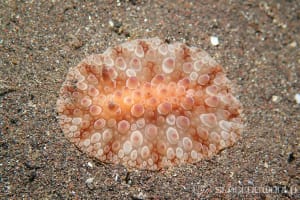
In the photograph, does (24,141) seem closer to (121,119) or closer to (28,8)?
(121,119)

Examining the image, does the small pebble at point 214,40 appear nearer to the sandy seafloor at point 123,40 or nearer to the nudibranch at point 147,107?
the sandy seafloor at point 123,40

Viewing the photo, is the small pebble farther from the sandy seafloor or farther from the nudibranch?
the nudibranch

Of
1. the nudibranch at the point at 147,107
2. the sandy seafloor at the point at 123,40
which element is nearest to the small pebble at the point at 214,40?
the sandy seafloor at the point at 123,40

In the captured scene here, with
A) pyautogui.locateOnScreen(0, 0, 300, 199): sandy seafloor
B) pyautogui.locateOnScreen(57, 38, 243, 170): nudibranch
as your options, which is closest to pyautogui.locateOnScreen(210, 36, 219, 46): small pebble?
pyautogui.locateOnScreen(0, 0, 300, 199): sandy seafloor

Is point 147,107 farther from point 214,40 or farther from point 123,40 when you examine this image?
point 214,40

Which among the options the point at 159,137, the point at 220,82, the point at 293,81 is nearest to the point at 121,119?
the point at 159,137

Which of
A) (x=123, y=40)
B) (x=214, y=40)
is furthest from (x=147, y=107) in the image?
(x=214, y=40)
